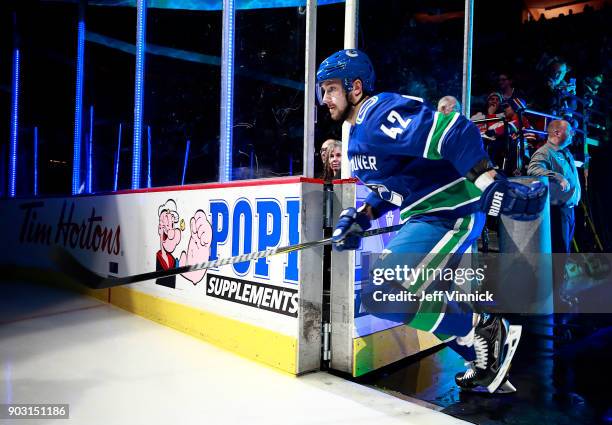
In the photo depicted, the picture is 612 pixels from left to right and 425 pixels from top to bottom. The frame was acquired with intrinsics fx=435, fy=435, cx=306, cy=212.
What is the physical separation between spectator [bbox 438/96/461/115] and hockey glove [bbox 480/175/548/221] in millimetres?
1033

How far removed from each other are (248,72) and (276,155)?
0.64 metres

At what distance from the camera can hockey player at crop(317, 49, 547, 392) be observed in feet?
5.41

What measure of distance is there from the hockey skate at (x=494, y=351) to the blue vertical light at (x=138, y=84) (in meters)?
2.99

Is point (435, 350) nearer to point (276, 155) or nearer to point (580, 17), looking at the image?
point (276, 155)

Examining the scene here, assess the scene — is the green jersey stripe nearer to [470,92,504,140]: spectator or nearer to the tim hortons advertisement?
the tim hortons advertisement

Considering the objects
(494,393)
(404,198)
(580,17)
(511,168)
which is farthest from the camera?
(580,17)

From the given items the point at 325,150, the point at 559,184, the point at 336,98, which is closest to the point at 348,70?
the point at 336,98

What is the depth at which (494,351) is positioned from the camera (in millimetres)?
1771

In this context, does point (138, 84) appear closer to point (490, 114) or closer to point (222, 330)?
point (222, 330)

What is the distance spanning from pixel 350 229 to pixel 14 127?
5517mm

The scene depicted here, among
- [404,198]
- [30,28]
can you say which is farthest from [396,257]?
[30,28]

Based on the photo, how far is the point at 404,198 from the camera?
6.25 feet

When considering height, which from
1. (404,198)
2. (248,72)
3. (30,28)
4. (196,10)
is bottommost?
(404,198)

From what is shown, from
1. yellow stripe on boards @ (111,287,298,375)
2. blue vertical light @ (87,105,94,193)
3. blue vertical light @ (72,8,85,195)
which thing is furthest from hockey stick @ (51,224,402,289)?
blue vertical light @ (72,8,85,195)
